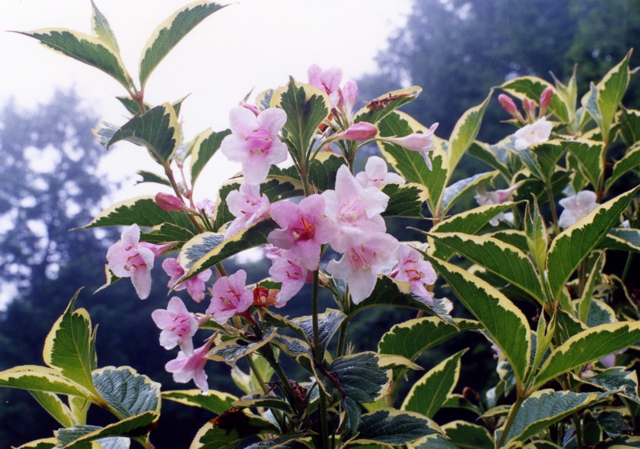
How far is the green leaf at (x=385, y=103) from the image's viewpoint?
1.85 ft

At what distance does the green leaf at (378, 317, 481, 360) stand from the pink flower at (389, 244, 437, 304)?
8 centimetres

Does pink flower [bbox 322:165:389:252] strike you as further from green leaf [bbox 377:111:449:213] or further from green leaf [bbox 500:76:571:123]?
green leaf [bbox 500:76:571:123]

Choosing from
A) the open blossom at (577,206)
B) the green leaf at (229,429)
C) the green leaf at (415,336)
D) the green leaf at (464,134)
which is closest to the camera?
the green leaf at (229,429)

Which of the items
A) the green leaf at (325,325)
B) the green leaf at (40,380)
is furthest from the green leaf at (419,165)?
the green leaf at (40,380)

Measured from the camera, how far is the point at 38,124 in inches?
696

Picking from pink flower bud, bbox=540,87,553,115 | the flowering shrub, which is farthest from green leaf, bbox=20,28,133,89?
pink flower bud, bbox=540,87,553,115

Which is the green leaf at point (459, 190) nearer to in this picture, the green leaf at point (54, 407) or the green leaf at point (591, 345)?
the green leaf at point (591, 345)

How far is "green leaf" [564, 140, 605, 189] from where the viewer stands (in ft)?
3.13

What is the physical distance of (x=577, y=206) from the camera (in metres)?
1.09

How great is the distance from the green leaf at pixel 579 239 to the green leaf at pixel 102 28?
0.59m

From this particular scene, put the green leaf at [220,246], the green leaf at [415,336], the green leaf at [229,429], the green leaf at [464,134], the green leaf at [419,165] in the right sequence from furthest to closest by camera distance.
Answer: the green leaf at [464,134] → the green leaf at [419,165] → the green leaf at [415,336] → the green leaf at [229,429] → the green leaf at [220,246]

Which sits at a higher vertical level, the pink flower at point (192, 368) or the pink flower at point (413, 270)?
the pink flower at point (413, 270)

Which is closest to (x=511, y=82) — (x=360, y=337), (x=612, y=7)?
(x=360, y=337)

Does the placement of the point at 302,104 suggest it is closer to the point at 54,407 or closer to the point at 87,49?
the point at 87,49
